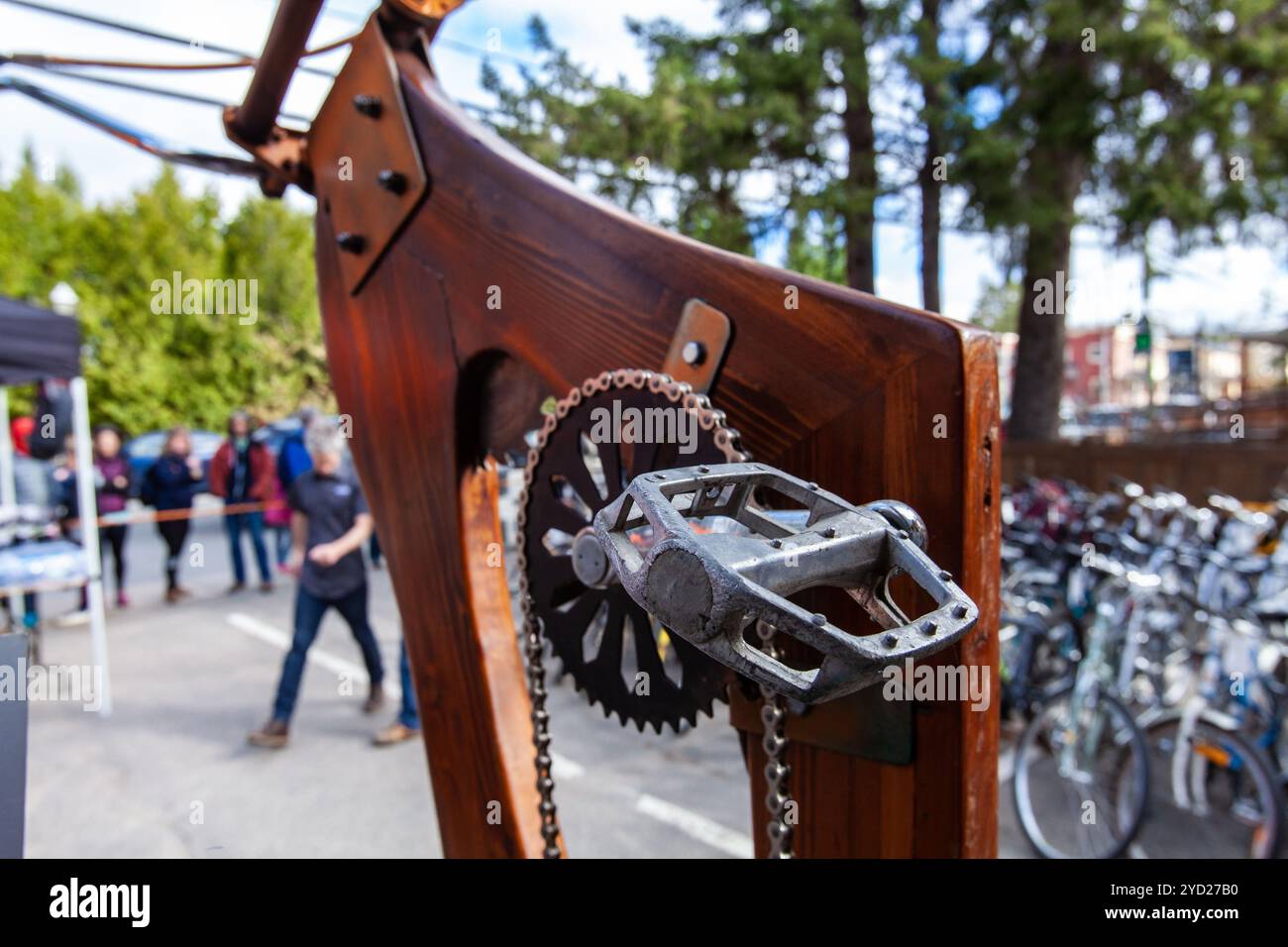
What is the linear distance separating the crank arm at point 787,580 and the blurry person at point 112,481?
9950mm

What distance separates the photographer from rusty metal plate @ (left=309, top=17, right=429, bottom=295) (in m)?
1.33

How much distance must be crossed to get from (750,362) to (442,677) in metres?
0.86

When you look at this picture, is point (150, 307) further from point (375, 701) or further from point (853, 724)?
point (853, 724)

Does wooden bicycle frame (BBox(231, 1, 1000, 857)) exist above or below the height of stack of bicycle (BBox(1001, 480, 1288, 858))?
above

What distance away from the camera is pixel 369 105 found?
134 centimetres

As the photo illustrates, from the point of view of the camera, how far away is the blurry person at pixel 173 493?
9148 mm

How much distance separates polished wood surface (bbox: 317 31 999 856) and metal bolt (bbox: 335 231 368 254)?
5 centimetres

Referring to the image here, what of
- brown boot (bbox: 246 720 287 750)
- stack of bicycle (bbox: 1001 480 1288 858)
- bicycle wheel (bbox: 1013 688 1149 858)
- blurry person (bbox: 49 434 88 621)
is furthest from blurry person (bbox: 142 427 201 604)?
bicycle wheel (bbox: 1013 688 1149 858)

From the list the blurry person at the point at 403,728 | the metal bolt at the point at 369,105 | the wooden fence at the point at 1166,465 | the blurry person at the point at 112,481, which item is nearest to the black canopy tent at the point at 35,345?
the blurry person at the point at 403,728

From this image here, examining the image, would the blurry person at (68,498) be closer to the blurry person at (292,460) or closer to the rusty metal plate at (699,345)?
the blurry person at (292,460)

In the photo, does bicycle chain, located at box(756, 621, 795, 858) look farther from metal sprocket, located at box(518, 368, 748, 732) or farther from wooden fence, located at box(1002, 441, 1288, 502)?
wooden fence, located at box(1002, 441, 1288, 502)

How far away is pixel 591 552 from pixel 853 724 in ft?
1.12

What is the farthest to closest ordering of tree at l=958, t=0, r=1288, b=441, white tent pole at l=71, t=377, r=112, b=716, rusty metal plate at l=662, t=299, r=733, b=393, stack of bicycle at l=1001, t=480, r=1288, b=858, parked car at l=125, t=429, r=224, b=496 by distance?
1. parked car at l=125, t=429, r=224, b=496
2. tree at l=958, t=0, r=1288, b=441
3. white tent pole at l=71, t=377, r=112, b=716
4. stack of bicycle at l=1001, t=480, r=1288, b=858
5. rusty metal plate at l=662, t=299, r=733, b=393
